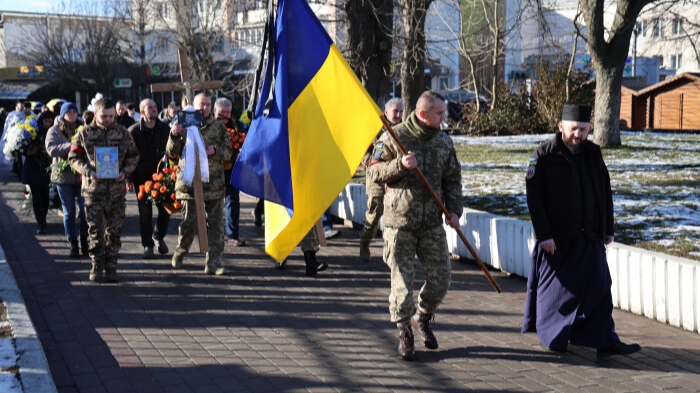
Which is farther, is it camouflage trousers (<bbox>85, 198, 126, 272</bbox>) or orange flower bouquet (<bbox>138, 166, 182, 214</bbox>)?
orange flower bouquet (<bbox>138, 166, 182, 214</bbox>)

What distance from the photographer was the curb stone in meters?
5.08

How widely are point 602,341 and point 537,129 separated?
23466 mm

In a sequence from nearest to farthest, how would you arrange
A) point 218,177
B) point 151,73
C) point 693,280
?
1. point 693,280
2. point 218,177
3. point 151,73

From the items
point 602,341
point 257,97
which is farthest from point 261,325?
point 602,341

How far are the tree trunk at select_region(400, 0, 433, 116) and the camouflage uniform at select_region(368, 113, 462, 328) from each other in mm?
9179

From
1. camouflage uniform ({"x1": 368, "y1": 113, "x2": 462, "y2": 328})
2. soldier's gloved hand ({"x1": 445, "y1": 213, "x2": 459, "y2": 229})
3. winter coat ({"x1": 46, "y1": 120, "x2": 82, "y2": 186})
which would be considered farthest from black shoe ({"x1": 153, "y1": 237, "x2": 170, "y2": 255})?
soldier's gloved hand ({"x1": 445, "y1": 213, "x2": 459, "y2": 229})

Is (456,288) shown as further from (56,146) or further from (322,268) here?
(56,146)

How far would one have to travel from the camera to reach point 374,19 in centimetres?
1373

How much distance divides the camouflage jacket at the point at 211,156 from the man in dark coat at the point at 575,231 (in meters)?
4.08

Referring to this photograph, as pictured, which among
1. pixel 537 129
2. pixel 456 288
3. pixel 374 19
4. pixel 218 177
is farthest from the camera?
pixel 537 129

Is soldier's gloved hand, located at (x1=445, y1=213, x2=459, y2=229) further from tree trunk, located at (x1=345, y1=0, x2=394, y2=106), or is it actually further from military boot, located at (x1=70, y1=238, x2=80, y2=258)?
tree trunk, located at (x1=345, y1=0, x2=394, y2=106)

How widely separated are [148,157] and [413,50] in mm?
6653

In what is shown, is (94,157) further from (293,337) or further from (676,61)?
(676,61)

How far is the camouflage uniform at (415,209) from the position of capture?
233 inches
